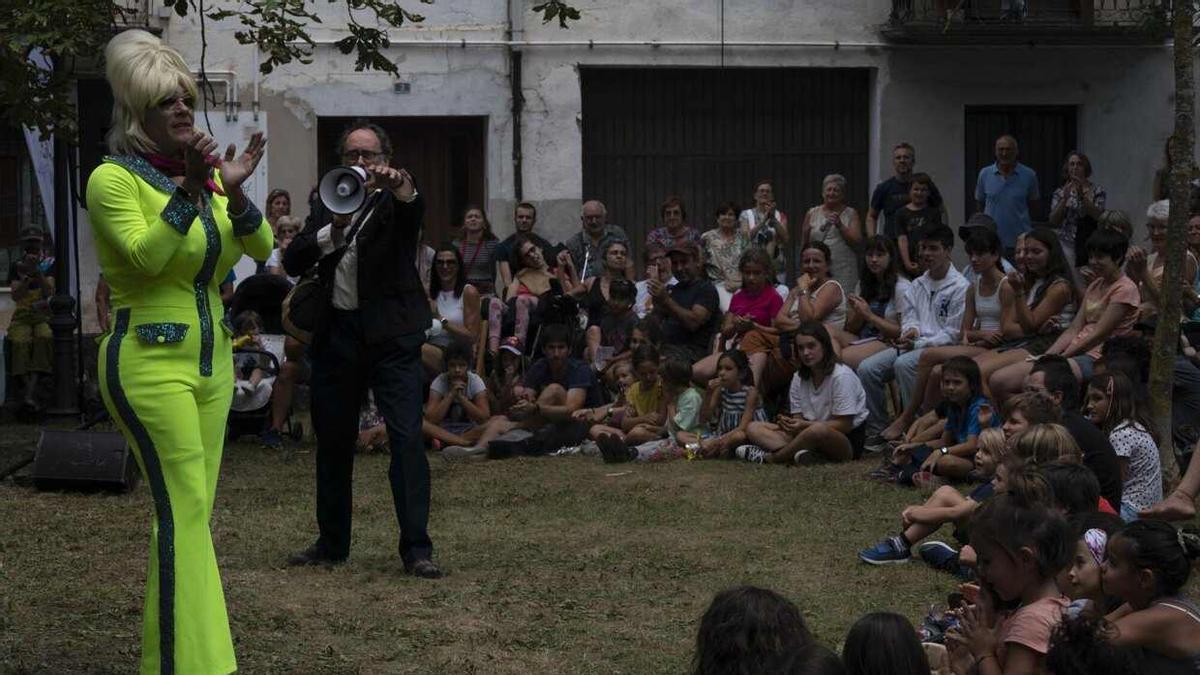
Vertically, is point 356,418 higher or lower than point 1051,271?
lower

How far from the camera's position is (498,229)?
19.3 metres

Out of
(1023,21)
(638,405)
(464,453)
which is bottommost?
(464,453)

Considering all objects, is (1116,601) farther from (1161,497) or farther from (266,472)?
(266,472)

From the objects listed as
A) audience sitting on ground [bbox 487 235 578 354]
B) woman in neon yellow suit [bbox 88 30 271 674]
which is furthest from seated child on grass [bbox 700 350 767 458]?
woman in neon yellow suit [bbox 88 30 271 674]

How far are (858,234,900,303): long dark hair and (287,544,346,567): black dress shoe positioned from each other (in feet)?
19.9

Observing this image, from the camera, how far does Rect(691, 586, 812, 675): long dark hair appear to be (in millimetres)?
4266

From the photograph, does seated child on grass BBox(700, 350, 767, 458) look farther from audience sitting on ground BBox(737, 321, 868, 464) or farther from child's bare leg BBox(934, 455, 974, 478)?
child's bare leg BBox(934, 455, 974, 478)

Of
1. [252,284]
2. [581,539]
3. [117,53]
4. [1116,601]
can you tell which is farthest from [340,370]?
[252,284]

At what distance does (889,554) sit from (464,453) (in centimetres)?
495

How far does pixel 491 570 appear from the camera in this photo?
25.7 feet

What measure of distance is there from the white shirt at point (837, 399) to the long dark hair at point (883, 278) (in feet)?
4.31

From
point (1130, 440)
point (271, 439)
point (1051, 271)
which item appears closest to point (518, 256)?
point (271, 439)

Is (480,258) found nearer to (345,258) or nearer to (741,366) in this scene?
(741,366)

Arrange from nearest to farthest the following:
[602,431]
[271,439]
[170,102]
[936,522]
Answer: [170,102], [936,522], [602,431], [271,439]
